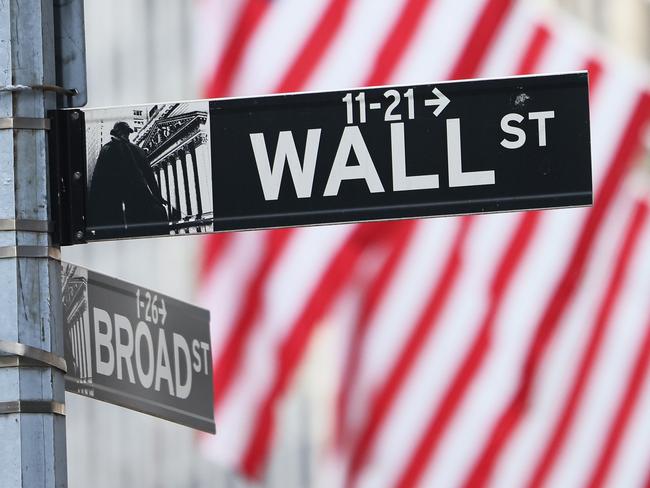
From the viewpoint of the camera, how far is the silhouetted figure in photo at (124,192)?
2.75 meters

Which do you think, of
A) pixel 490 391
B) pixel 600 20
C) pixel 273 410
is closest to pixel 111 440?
pixel 273 410

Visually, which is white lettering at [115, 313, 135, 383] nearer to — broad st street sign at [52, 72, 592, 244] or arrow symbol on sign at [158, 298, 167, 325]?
arrow symbol on sign at [158, 298, 167, 325]

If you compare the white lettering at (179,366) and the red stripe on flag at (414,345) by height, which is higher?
the white lettering at (179,366)

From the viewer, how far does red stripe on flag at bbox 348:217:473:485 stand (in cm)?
932

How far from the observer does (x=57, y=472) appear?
253 centimetres

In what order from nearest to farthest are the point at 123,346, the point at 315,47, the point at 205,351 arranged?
the point at 123,346 < the point at 205,351 < the point at 315,47

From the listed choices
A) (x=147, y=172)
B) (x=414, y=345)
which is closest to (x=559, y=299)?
(x=414, y=345)

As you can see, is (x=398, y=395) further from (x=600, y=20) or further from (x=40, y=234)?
(x=40, y=234)

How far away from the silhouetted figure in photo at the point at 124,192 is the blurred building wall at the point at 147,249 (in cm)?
649

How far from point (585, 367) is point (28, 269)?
7.08 meters

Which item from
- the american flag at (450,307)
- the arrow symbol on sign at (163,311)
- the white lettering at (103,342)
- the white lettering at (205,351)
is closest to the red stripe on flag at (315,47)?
the american flag at (450,307)

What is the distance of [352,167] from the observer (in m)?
2.73

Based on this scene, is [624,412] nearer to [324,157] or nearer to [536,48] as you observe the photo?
[536,48]

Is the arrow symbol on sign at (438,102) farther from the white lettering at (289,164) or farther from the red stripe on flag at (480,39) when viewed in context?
the red stripe on flag at (480,39)
